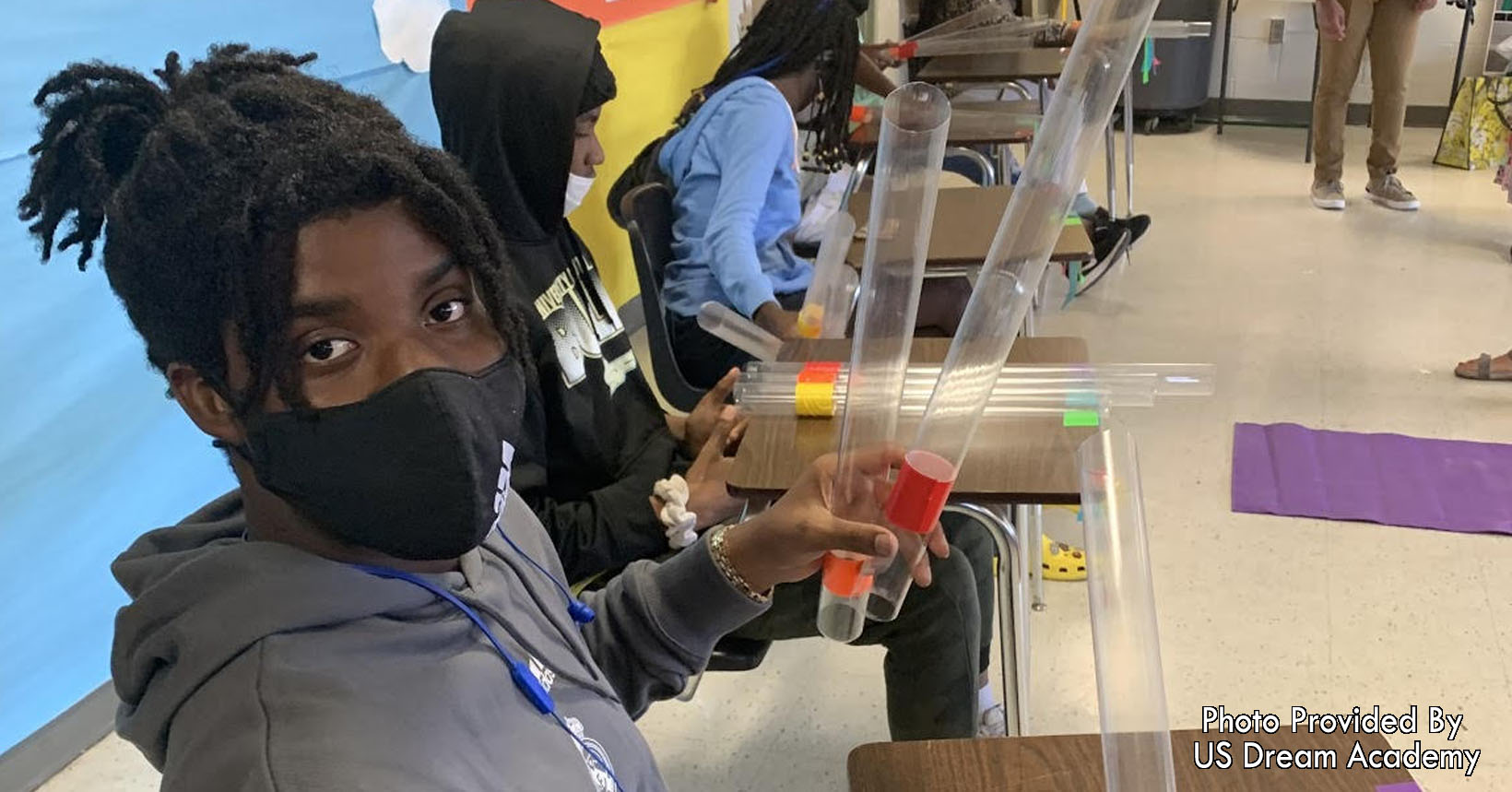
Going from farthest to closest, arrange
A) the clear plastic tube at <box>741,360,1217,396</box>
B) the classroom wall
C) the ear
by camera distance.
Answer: the classroom wall, the clear plastic tube at <box>741,360,1217,396</box>, the ear

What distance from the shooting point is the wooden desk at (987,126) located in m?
3.21

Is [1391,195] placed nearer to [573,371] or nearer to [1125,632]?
[573,371]

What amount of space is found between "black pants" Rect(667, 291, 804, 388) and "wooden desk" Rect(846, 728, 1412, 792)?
135 centimetres

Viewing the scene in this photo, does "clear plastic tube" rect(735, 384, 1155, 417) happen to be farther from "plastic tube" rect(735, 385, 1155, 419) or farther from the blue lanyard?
the blue lanyard

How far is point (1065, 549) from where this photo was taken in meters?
2.44

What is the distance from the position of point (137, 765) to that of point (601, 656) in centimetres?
131

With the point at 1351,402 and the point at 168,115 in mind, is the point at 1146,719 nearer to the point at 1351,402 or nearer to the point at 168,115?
the point at 168,115

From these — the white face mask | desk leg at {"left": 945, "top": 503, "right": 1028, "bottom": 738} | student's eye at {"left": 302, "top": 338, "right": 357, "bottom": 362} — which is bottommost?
desk leg at {"left": 945, "top": 503, "right": 1028, "bottom": 738}

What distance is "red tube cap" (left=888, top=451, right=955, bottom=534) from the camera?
102cm

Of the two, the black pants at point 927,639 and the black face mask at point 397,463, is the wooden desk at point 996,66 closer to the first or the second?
the black pants at point 927,639

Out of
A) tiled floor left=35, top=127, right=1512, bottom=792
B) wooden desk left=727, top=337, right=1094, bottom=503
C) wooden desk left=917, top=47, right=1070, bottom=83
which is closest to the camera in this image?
wooden desk left=727, top=337, right=1094, bottom=503

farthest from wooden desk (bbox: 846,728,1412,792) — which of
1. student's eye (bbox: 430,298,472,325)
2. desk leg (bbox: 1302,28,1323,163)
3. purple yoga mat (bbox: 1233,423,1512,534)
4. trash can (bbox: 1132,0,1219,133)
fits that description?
trash can (bbox: 1132,0,1219,133)

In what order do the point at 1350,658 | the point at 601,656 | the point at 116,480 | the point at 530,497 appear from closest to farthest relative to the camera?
the point at 601,656, the point at 530,497, the point at 116,480, the point at 1350,658

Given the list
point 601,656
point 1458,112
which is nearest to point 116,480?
point 601,656
